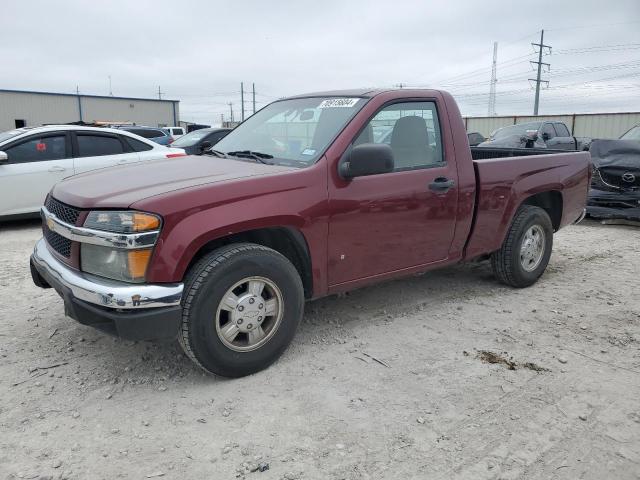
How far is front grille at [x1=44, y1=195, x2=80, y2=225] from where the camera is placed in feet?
10.3

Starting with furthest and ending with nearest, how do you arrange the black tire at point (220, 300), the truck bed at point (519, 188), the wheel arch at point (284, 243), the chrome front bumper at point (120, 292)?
1. the truck bed at point (519, 188)
2. the wheel arch at point (284, 243)
3. the black tire at point (220, 300)
4. the chrome front bumper at point (120, 292)

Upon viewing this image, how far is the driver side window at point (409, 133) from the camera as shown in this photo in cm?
387

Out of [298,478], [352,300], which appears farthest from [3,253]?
[298,478]

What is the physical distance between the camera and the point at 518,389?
3.18 metres

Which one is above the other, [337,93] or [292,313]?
[337,93]

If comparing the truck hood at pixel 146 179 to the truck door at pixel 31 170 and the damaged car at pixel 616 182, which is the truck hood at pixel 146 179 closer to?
the truck door at pixel 31 170

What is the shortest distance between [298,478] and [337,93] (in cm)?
290

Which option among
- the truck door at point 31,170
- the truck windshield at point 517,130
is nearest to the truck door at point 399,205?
the truck door at point 31,170

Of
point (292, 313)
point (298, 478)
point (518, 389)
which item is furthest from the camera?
point (292, 313)

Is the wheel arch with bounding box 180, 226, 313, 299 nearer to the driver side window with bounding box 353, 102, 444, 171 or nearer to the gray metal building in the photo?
the driver side window with bounding box 353, 102, 444, 171

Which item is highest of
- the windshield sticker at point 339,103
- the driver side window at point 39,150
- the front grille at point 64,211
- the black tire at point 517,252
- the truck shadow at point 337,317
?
the windshield sticker at point 339,103

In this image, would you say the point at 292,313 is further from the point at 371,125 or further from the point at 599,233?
the point at 599,233

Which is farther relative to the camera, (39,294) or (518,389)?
(39,294)

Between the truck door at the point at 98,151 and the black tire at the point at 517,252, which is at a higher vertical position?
the truck door at the point at 98,151
